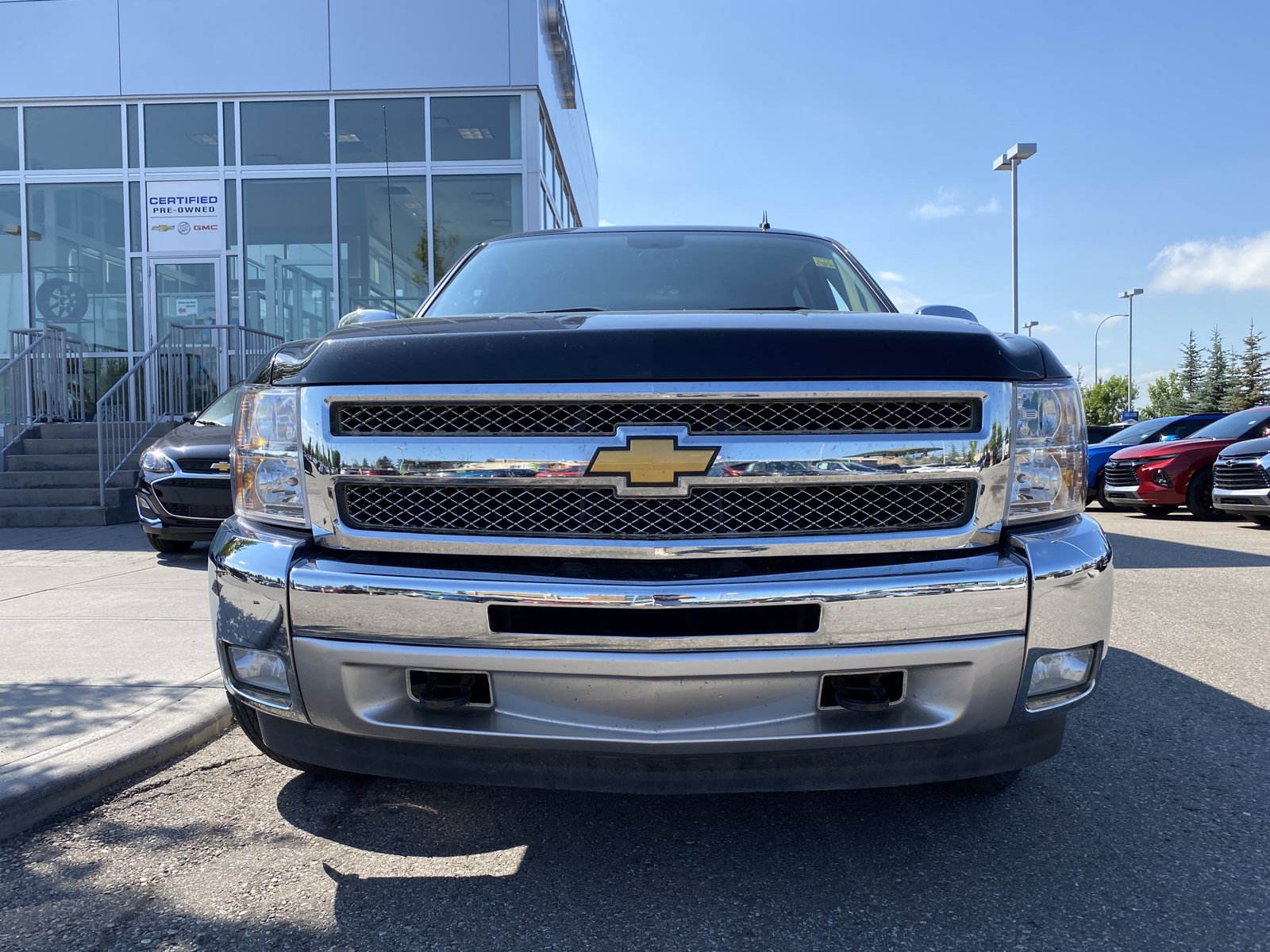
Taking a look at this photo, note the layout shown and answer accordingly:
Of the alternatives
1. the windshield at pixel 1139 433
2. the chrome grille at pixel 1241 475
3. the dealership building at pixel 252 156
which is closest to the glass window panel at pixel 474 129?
the dealership building at pixel 252 156

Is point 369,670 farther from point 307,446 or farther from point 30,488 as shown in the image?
point 30,488

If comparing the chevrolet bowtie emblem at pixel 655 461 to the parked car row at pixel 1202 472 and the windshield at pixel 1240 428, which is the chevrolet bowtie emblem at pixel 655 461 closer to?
the parked car row at pixel 1202 472

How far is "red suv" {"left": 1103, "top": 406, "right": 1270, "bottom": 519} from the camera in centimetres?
1215

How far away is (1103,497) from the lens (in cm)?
1341

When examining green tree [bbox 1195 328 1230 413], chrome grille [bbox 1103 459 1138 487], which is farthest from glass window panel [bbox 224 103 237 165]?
green tree [bbox 1195 328 1230 413]

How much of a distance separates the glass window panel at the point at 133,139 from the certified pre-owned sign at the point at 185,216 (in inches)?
16.3

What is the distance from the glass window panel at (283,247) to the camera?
14.7 metres

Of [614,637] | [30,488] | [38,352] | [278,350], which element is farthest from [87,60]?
[614,637]

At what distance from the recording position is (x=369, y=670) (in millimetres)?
2002

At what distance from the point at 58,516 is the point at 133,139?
24.8ft

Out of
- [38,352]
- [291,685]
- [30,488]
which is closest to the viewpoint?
[291,685]

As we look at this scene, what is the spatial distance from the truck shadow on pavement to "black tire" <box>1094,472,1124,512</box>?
11.1m

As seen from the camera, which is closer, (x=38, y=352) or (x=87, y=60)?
(x=38, y=352)

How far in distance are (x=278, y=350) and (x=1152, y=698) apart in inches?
135
